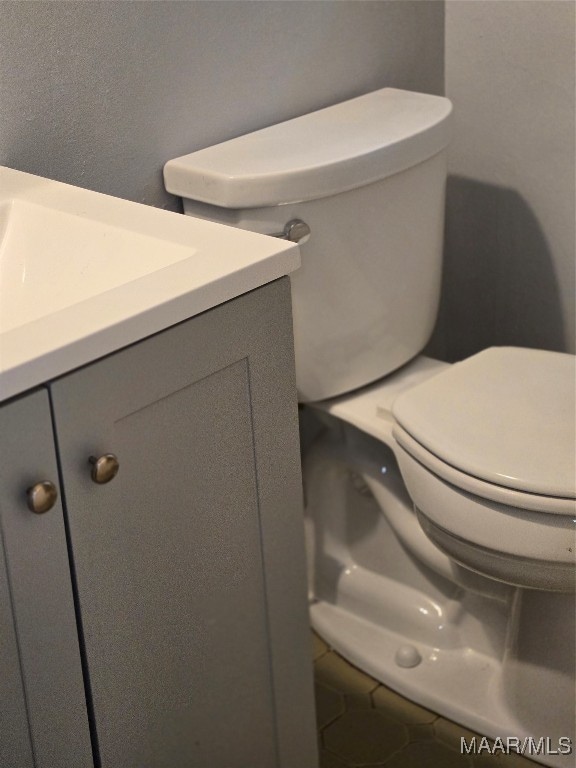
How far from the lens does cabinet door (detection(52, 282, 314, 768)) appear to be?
2.80 ft

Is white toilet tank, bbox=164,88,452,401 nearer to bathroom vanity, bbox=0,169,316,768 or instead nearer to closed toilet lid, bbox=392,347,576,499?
closed toilet lid, bbox=392,347,576,499

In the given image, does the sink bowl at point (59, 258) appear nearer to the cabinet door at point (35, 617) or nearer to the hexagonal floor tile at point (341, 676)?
the cabinet door at point (35, 617)

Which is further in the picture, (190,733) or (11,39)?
(11,39)

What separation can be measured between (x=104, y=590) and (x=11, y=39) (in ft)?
2.02

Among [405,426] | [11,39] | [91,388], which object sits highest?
[11,39]

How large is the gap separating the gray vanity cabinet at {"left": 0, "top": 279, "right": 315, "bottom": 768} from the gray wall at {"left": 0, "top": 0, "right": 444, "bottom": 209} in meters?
0.44

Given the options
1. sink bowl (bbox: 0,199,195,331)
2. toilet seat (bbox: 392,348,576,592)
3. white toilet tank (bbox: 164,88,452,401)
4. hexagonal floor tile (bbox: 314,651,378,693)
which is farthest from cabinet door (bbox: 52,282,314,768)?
hexagonal floor tile (bbox: 314,651,378,693)

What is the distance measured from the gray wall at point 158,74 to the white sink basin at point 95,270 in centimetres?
11

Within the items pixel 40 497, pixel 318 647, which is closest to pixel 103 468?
pixel 40 497

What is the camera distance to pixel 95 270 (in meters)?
0.99

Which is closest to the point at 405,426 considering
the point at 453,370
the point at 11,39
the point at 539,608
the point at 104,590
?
the point at 453,370

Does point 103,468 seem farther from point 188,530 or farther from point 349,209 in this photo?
point 349,209

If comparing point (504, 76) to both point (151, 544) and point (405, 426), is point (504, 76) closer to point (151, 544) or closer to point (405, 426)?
point (405, 426)

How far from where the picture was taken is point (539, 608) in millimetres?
1431
